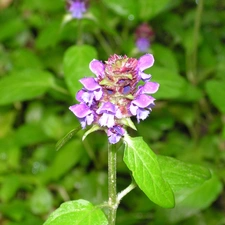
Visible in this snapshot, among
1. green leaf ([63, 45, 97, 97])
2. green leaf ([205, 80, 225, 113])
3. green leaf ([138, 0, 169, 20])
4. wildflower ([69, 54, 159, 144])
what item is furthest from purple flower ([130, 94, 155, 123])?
green leaf ([138, 0, 169, 20])

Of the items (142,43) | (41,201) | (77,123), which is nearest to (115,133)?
(41,201)

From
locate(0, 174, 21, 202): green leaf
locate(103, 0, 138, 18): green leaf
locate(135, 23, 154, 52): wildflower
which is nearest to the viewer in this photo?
locate(0, 174, 21, 202): green leaf

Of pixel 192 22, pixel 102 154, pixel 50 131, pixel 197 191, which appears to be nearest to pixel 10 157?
pixel 50 131

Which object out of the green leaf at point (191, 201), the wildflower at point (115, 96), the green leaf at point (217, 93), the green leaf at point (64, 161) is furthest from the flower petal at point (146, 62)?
the green leaf at point (64, 161)

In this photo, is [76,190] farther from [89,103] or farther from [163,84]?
[89,103]

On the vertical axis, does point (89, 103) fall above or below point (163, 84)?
below

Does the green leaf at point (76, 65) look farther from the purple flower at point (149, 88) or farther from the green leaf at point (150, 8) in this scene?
the purple flower at point (149, 88)

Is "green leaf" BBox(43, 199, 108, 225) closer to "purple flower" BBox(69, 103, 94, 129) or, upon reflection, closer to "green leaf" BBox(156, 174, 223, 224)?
"purple flower" BBox(69, 103, 94, 129)
